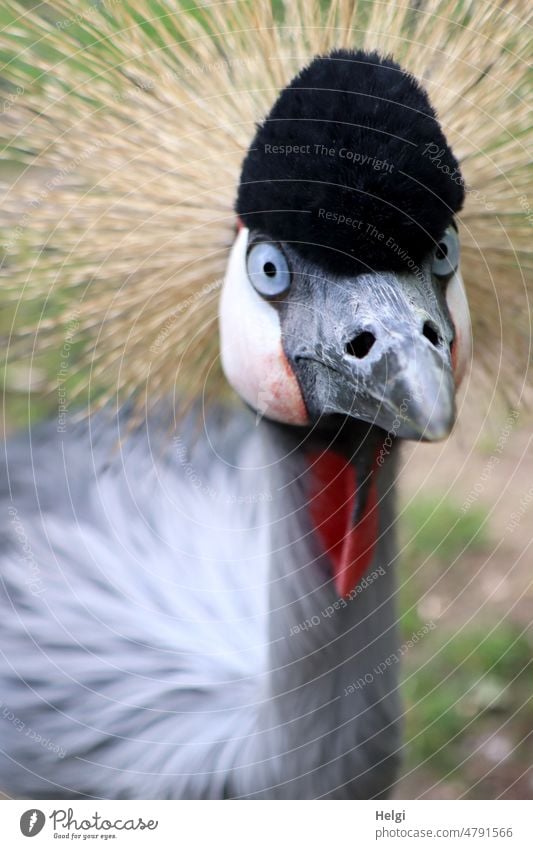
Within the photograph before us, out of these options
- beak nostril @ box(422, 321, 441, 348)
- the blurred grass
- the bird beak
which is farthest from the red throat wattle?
the blurred grass

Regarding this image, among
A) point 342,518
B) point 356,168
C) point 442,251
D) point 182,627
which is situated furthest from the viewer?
point 182,627

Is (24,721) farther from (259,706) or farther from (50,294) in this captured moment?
(50,294)

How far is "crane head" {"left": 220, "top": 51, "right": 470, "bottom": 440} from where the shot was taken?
0.78 meters

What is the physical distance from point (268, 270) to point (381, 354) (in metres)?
0.17

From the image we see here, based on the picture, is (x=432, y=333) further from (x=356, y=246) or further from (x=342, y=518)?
(x=342, y=518)

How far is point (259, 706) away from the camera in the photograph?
3.67 feet

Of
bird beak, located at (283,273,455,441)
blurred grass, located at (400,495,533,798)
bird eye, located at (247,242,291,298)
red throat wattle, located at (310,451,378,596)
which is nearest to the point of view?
bird beak, located at (283,273,455,441)

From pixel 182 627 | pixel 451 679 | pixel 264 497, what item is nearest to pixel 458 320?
pixel 264 497

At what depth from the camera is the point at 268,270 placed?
2.91 feet

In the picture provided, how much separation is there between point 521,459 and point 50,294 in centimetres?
133

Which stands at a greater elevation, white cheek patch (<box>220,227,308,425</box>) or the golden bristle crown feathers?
the golden bristle crown feathers
